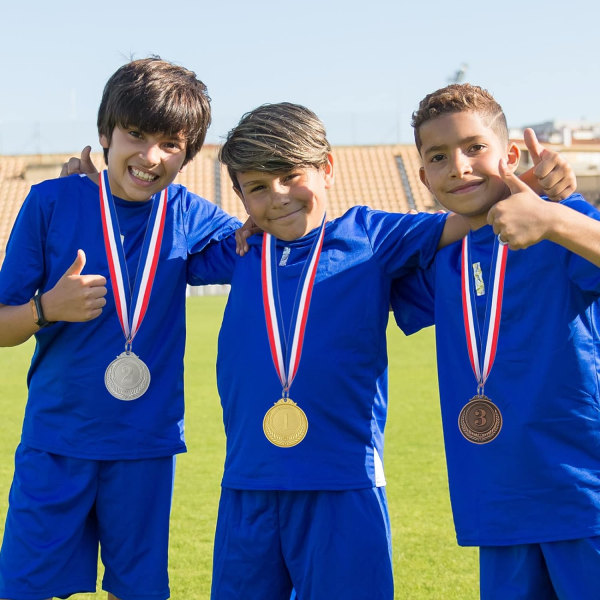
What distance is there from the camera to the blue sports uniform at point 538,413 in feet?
7.52

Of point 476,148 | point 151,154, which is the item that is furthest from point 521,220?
point 151,154

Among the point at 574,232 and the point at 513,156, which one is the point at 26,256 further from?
the point at 574,232

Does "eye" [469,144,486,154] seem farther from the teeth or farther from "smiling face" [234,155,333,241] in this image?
the teeth

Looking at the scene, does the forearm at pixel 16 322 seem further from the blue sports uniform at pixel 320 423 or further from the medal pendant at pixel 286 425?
the medal pendant at pixel 286 425

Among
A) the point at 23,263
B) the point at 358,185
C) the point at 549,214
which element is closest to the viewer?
the point at 549,214

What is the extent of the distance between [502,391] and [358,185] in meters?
31.9

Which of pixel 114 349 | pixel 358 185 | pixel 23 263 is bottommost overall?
pixel 114 349

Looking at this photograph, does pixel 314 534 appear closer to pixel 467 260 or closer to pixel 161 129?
pixel 467 260

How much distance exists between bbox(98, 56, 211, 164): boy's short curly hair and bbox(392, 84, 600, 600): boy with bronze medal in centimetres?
84

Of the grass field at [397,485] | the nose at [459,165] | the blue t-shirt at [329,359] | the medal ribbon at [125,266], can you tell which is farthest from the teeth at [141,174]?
the grass field at [397,485]

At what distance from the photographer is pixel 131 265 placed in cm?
290

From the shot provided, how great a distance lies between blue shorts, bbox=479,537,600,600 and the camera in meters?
2.26

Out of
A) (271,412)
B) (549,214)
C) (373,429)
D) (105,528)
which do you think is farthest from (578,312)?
(105,528)

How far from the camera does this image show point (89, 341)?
286cm
